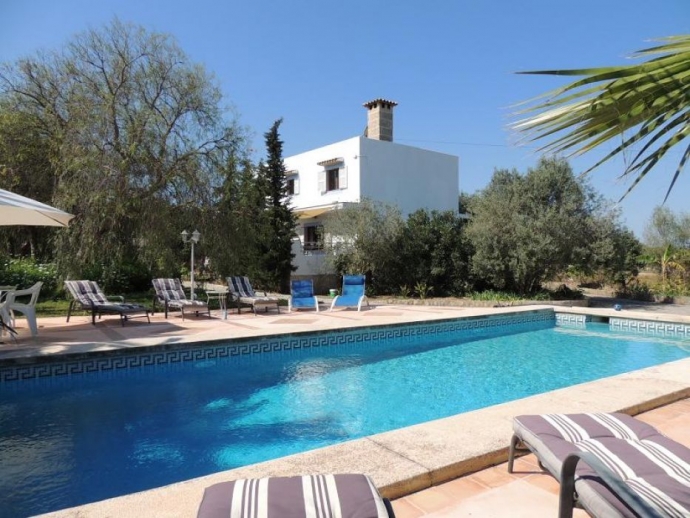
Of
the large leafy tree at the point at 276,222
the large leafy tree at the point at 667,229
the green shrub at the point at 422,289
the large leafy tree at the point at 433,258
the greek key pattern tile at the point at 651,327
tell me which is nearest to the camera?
the greek key pattern tile at the point at 651,327

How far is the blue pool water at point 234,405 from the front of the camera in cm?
429

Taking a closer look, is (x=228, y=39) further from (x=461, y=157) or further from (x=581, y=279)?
(x=581, y=279)

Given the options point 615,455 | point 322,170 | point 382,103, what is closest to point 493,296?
point 322,170

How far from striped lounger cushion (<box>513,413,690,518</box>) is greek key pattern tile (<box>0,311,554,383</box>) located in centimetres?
640

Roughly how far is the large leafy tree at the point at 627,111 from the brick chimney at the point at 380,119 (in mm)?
23059

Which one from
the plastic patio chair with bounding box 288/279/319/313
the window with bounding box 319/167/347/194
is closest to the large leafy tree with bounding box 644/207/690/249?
the window with bounding box 319/167/347/194

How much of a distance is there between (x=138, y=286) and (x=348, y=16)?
1198 centimetres

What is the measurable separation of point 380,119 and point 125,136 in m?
13.5

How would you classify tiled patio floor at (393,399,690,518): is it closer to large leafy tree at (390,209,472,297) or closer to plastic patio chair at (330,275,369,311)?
plastic patio chair at (330,275,369,311)

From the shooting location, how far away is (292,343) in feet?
30.2

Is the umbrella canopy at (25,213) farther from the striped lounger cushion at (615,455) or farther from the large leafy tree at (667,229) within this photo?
the large leafy tree at (667,229)

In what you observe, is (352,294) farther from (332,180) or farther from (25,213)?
(332,180)

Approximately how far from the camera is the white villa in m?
22.2

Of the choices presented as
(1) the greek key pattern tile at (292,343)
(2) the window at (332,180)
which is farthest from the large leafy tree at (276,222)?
(1) the greek key pattern tile at (292,343)
